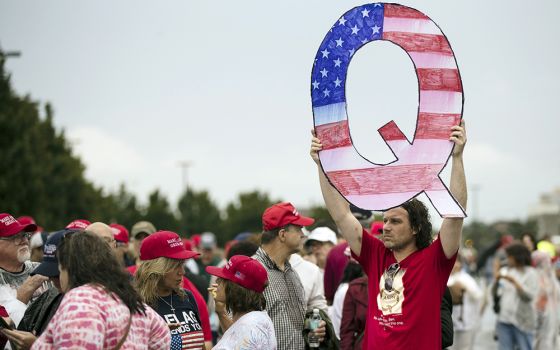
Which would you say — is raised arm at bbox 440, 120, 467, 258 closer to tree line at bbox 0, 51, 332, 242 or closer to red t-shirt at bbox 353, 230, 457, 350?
red t-shirt at bbox 353, 230, 457, 350

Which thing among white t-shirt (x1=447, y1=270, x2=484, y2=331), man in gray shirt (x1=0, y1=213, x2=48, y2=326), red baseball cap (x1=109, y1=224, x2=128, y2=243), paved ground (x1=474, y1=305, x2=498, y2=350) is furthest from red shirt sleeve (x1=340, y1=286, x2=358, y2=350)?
paved ground (x1=474, y1=305, x2=498, y2=350)

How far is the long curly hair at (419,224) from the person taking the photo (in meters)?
5.51

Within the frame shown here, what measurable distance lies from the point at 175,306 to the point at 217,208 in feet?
243

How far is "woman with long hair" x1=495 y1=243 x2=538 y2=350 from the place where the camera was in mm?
12031

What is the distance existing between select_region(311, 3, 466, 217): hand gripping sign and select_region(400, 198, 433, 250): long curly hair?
16.5 inches

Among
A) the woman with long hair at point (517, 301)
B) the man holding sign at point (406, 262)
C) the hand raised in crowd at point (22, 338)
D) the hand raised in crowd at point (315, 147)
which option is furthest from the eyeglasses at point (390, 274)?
the woman with long hair at point (517, 301)

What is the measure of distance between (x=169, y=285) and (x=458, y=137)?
2.14 metres

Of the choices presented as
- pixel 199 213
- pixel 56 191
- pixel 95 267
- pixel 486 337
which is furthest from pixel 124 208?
pixel 95 267

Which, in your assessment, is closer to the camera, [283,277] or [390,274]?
[390,274]

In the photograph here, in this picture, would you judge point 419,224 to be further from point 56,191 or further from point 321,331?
point 56,191

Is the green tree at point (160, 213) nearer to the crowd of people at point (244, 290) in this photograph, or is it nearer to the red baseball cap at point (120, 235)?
the red baseball cap at point (120, 235)

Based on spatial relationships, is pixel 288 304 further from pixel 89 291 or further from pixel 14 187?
pixel 14 187

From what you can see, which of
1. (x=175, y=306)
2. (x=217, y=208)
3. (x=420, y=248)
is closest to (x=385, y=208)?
(x=420, y=248)

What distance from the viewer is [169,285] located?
18.9 ft
